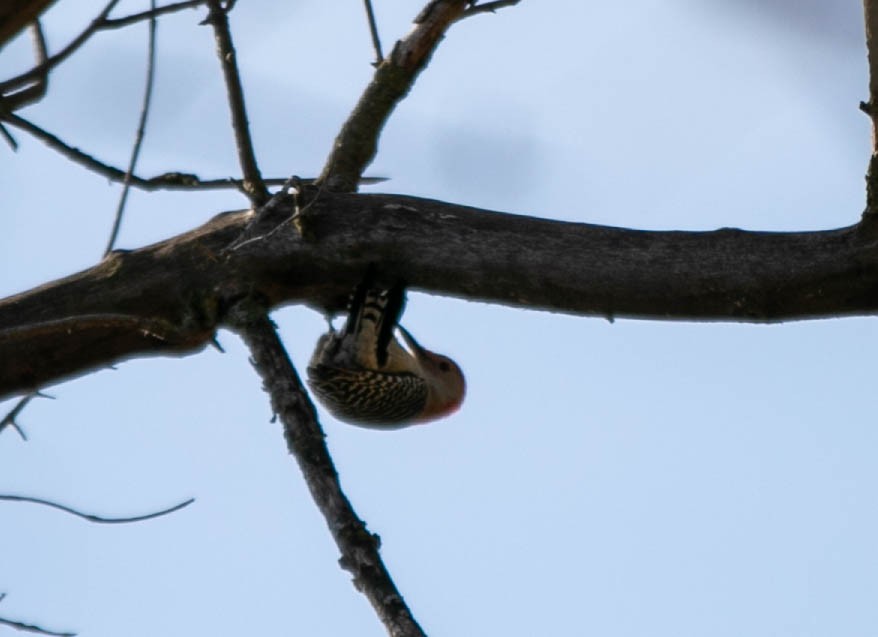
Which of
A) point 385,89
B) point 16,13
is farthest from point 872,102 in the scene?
point 16,13

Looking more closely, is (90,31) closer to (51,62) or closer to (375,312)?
(51,62)

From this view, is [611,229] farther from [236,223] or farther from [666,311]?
[236,223]

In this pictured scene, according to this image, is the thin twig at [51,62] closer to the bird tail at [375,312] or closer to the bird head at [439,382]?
the bird tail at [375,312]

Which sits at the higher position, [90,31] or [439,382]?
[439,382]

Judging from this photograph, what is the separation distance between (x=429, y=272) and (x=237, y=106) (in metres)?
0.88

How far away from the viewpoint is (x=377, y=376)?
661 cm

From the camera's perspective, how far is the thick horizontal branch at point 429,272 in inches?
136

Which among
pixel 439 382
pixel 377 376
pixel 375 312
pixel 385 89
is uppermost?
pixel 439 382

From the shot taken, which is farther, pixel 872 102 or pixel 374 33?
pixel 374 33

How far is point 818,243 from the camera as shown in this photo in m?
3.46

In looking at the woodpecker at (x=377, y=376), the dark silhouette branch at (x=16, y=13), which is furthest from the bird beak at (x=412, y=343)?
the dark silhouette branch at (x=16, y=13)

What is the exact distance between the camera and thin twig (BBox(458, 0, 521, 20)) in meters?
4.57

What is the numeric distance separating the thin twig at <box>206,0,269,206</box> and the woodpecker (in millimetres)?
1229

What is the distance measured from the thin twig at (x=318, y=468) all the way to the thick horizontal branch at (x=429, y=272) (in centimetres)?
18
